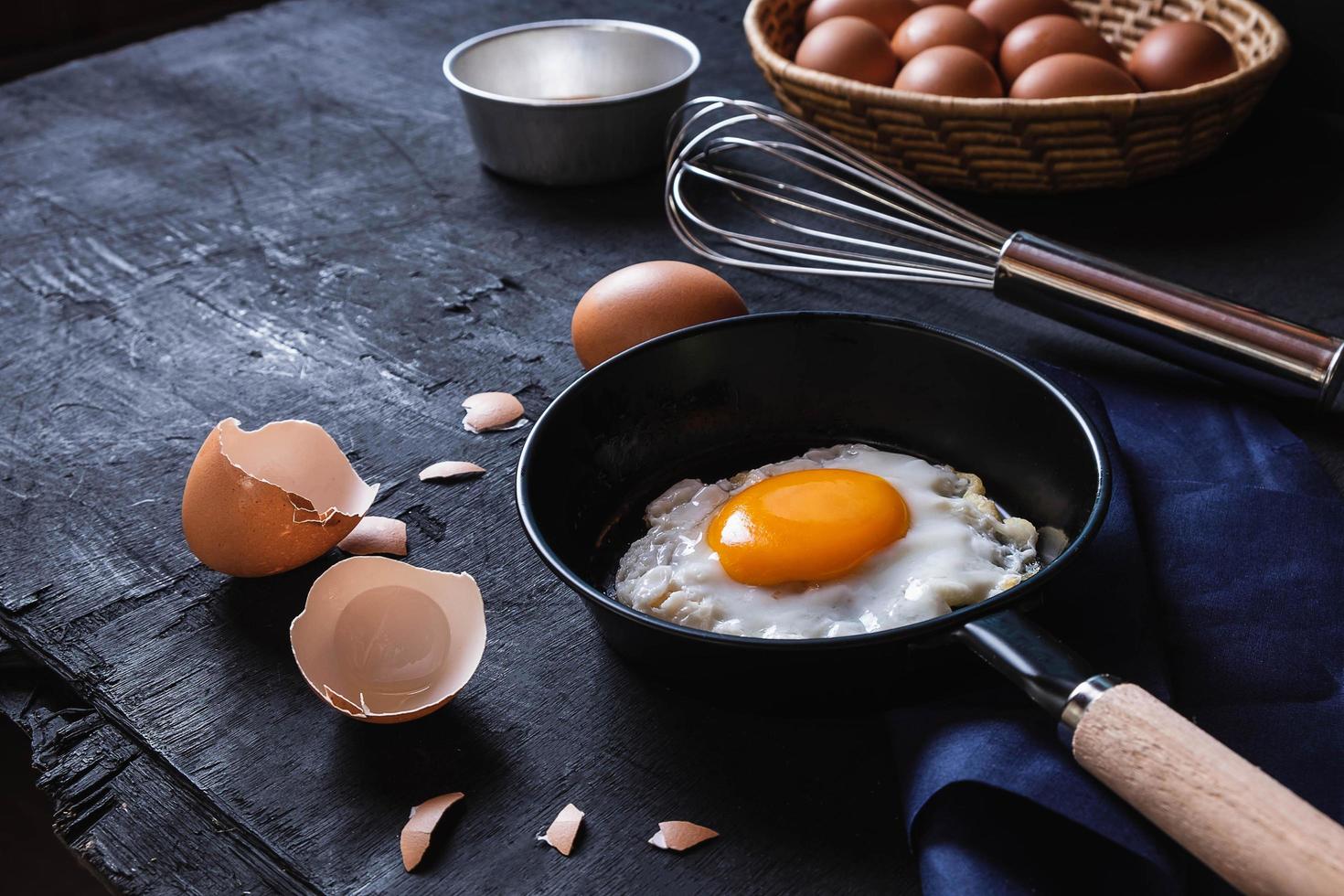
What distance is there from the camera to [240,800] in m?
0.70

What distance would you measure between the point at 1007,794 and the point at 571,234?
35.8 inches

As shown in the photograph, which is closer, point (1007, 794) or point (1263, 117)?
point (1007, 794)

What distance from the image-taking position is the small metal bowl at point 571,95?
1.38 m

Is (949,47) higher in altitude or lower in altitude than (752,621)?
higher

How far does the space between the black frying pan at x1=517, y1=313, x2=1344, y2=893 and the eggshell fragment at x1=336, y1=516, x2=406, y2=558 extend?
15 centimetres

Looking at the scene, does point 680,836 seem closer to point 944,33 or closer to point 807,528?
point 807,528

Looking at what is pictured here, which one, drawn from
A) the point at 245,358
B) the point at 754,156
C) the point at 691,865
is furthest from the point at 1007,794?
the point at 754,156

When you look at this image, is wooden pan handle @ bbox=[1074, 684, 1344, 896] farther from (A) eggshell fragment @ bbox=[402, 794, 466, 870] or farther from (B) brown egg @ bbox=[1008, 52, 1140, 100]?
(B) brown egg @ bbox=[1008, 52, 1140, 100]

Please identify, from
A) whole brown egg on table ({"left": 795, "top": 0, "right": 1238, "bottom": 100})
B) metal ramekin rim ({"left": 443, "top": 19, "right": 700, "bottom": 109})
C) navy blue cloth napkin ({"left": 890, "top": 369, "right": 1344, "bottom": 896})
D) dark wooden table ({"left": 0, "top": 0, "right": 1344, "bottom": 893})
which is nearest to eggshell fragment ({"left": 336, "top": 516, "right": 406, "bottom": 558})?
dark wooden table ({"left": 0, "top": 0, "right": 1344, "bottom": 893})

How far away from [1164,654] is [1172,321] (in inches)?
14.5

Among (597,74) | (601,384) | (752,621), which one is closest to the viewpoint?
(752,621)

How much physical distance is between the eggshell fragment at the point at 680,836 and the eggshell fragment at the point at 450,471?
1.36ft

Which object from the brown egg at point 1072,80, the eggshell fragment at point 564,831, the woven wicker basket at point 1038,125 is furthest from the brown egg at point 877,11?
the eggshell fragment at point 564,831

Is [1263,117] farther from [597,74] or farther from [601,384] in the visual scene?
[601,384]
